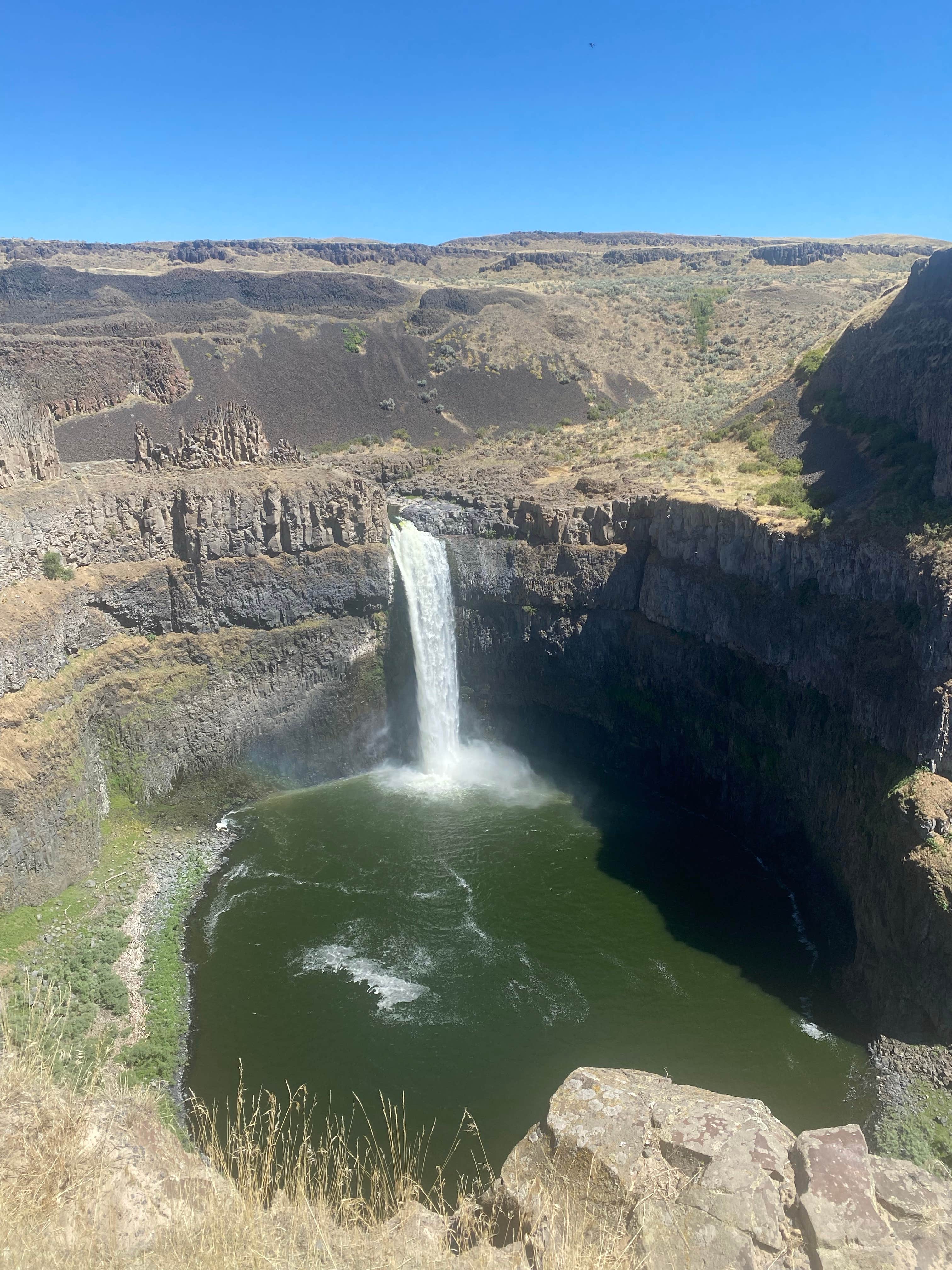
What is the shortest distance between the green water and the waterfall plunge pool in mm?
66

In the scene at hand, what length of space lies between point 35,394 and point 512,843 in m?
50.7

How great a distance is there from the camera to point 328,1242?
342 inches

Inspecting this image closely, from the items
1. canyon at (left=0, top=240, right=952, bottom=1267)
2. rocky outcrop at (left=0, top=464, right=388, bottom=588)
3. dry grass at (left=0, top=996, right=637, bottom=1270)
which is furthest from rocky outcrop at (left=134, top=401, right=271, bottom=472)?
dry grass at (left=0, top=996, right=637, bottom=1270)

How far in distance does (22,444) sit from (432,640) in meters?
18.8

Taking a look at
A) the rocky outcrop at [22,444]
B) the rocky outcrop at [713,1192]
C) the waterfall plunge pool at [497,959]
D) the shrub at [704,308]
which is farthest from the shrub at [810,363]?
the rocky outcrop at [713,1192]

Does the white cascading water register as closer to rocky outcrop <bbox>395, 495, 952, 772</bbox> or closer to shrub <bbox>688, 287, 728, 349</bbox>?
rocky outcrop <bbox>395, 495, 952, 772</bbox>

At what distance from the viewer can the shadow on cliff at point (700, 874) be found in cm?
2505

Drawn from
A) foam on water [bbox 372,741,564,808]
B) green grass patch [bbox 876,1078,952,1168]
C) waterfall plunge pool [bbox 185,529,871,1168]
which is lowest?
foam on water [bbox 372,741,564,808]

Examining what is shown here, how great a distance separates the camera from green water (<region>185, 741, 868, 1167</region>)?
21.5 metres

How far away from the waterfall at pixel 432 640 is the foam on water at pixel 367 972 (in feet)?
41.9

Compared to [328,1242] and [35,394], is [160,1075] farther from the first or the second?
[35,394]

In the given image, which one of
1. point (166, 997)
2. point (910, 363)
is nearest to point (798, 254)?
point (910, 363)

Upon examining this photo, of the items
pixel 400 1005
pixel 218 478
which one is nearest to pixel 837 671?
pixel 400 1005

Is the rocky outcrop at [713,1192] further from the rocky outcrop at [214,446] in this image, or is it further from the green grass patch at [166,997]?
the rocky outcrop at [214,446]
